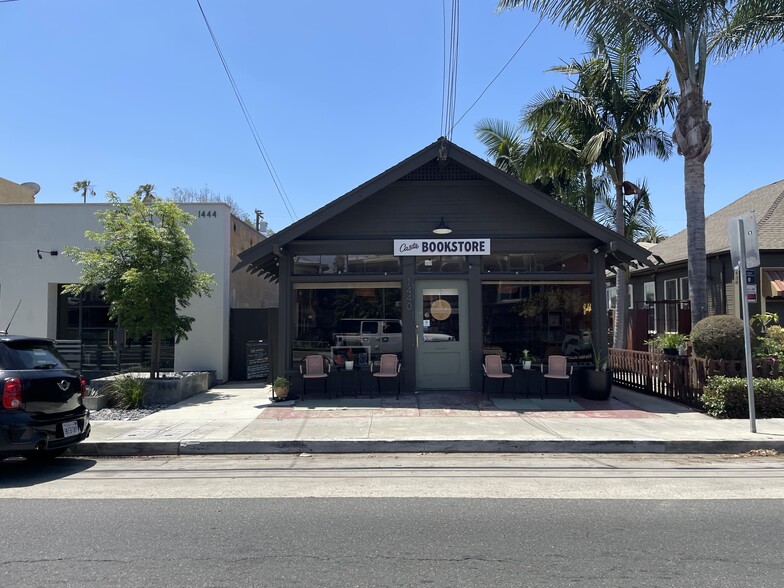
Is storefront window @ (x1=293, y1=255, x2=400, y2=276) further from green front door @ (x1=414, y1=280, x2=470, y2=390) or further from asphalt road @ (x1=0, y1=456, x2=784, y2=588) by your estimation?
asphalt road @ (x1=0, y1=456, x2=784, y2=588)

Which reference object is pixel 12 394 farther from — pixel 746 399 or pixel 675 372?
pixel 675 372

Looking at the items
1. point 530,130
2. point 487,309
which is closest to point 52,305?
point 487,309

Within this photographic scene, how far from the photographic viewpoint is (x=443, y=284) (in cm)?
1188

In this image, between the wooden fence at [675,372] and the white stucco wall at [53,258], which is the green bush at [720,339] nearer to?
the wooden fence at [675,372]

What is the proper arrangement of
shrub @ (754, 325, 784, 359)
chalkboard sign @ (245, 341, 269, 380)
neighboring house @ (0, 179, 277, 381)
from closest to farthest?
shrub @ (754, 325, 784, 359) < chalkboard sign @ (245, 341, 269, 380) < neighboring house @ (0, 179, 277, 381)

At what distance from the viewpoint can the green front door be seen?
11820 mm

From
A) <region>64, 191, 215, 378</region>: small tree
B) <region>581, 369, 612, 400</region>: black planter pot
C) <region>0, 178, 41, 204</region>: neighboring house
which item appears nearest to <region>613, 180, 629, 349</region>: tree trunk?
<region>581, 369, 612, 400</region>: black planter pot

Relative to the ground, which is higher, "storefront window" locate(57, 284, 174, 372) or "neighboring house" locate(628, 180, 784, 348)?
"neighboring house" locate(628, 180, 784, 348)

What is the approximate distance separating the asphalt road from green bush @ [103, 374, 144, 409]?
3.74 meters

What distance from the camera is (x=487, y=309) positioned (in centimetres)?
1182

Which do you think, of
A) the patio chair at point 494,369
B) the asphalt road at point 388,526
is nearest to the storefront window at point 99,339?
the asphalt road at point 388,526

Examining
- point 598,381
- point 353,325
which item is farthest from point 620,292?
point 353,325

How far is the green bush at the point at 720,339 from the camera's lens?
32.9 ft

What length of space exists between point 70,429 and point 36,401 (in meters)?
0.60
